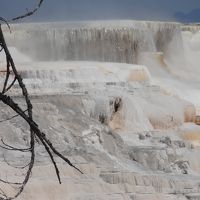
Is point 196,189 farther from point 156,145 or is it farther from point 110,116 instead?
point 110,116

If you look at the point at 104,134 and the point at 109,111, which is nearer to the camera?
the point at 104,134

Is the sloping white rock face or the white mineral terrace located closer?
the sloping white rock face

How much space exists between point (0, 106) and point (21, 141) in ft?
5.87

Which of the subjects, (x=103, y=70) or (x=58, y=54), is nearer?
(x=103, y=70)

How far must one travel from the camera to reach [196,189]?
8930 mm

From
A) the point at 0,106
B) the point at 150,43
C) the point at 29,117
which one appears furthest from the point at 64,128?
the point at 150,43

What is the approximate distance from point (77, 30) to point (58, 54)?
1.08 metres

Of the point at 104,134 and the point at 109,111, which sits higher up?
the point at 109,111

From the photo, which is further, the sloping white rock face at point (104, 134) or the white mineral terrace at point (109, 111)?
the white mineral terrace at point (109, 111)

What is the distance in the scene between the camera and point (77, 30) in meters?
24.3

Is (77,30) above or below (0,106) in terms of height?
above

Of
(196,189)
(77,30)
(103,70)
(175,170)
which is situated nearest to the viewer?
(196,189)

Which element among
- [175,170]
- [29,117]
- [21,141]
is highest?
[29,117]

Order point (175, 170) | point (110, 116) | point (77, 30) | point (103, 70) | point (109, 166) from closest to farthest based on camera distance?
point (109, 166)
point (175, 170)
point (110, 116)
point (103, 70)
point (77, 30)
